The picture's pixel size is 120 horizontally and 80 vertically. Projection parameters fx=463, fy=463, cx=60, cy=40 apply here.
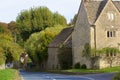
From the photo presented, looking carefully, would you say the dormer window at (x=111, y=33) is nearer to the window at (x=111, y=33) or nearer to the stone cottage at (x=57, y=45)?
the window at (x=111, y=33)

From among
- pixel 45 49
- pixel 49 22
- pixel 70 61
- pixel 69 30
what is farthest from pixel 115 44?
pixel 49 22

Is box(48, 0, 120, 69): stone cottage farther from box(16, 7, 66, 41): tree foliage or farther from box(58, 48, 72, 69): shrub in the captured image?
box(16, 7, 66, 41): tree foliage

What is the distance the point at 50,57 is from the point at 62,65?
9.15m

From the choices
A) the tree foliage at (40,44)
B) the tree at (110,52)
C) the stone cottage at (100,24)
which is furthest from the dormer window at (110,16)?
the tree foliage at (40,44)

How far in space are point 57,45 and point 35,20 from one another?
3774 cm

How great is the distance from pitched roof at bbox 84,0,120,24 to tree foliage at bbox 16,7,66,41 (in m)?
48.4

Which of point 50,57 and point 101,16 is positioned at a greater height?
point 101,16

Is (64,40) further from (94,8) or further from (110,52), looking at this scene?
(110,52)

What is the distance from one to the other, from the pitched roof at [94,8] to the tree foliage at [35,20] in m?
48.4

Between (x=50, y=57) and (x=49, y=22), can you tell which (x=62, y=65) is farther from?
(x=49, y=22)

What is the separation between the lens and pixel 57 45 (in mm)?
81625

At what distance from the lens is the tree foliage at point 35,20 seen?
11812 cm

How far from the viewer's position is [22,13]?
121 metres

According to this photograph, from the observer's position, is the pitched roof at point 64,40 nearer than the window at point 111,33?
No
